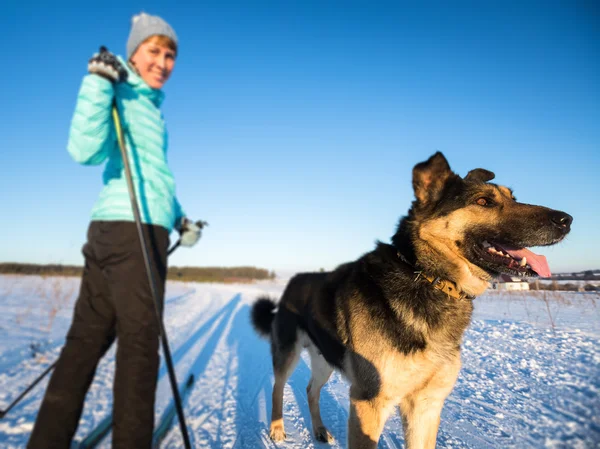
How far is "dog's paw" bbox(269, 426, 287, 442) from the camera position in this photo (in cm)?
326

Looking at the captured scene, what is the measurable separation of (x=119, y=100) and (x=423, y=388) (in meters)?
2.92

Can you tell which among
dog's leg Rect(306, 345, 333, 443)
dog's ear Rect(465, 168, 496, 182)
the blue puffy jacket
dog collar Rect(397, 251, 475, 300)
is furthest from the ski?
dog's ear Rect(465, 168, 496, 182)

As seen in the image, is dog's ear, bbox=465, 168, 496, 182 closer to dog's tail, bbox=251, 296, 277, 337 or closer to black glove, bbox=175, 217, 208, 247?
black glove, bbox=175, 217, 208, 247

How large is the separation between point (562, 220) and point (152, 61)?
3202mm

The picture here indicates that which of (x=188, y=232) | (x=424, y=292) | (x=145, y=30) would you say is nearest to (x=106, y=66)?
(x=145, y=30)

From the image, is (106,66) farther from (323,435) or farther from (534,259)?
(323,435)

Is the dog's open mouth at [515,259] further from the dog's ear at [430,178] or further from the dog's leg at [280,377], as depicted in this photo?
the dog's leg at [280,377]

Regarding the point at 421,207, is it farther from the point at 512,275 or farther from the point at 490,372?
the point at 490,372

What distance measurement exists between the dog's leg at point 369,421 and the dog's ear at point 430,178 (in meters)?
1.69

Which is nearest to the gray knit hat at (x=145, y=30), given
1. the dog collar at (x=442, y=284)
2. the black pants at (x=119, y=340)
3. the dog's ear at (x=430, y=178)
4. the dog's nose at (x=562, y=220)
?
the black pants at (x=119, y=340)

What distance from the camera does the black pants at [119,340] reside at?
1.91 m

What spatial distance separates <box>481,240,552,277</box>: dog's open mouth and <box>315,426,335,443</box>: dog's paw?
232 cm

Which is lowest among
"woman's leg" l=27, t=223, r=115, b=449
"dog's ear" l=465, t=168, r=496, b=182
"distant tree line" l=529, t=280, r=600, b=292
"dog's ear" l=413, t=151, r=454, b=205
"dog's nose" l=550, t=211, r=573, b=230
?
"woman's leg" l=27, t=223, r=115, b=449

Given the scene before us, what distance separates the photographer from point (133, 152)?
209cm
